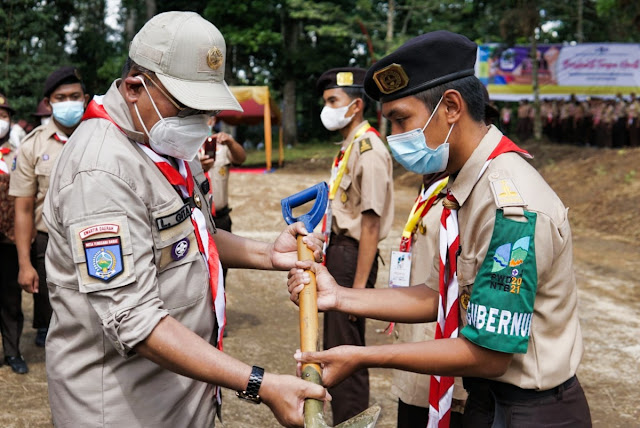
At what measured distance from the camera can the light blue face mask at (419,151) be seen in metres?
2.23

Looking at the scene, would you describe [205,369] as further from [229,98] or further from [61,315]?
[229,98]

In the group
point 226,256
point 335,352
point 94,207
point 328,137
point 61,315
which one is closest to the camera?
point 94,207

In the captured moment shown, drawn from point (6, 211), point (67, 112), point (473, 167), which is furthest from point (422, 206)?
point (6, 211)

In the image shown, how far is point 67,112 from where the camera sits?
4.90 metres

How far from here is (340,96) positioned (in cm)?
475

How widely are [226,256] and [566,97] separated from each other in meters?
22.7

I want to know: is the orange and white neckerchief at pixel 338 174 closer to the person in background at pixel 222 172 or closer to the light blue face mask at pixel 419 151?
the person in background at pixel 222 172

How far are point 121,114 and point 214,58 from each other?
1.18 feet

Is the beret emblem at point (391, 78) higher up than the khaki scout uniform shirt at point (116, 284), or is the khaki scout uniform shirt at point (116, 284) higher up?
the beret emblem at point (391, 78)

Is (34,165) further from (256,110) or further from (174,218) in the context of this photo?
(256,110)

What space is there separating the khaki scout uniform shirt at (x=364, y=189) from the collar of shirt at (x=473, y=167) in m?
2.04

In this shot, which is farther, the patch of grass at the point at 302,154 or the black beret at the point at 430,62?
the patch of grass at the point at 302,154

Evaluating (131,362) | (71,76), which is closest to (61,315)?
(131,362)

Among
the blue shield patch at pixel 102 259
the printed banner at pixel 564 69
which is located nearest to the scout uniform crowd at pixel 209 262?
the blue shield patch at pixel 102 259
